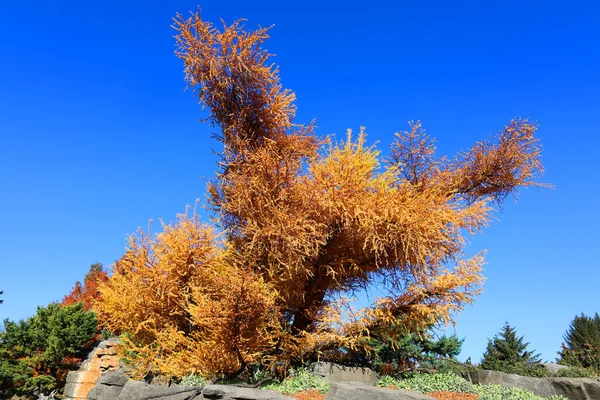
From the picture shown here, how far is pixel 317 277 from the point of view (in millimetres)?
9453

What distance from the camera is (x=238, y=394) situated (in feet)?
22.9

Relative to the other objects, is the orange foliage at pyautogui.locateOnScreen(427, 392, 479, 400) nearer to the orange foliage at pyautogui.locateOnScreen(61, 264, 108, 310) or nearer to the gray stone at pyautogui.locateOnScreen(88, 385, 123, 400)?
the gray stone at pyautogui.locateOnScreen(88, 385, 123, 400)

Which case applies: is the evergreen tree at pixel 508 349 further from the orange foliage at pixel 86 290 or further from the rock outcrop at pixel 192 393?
the orange foliage at pixel 86 290

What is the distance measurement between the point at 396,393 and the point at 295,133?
16.8ft

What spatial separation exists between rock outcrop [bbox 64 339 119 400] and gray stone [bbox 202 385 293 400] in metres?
9.92

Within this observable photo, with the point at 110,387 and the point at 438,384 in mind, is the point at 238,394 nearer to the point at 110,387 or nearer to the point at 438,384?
the point at 438,384

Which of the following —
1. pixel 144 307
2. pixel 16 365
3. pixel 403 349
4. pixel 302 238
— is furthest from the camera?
pixel 16 365

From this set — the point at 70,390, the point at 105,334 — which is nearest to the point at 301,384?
the point at 70,390

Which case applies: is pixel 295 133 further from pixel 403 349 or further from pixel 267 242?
pixel 403 349

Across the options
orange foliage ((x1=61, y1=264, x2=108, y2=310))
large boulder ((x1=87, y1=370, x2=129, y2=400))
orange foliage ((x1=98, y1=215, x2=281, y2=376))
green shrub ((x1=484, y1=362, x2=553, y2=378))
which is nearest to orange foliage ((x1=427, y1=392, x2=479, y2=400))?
orange foliage ((x1=98, y1=215, x2=281, y2=376))

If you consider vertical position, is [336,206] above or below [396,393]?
above

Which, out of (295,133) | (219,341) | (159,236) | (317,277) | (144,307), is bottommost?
(219,341)

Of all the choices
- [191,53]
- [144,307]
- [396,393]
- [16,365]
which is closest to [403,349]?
[396,393]

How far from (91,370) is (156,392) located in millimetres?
11437
